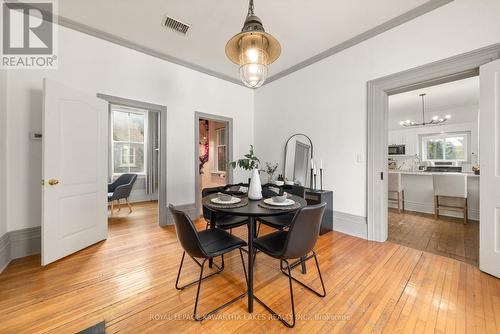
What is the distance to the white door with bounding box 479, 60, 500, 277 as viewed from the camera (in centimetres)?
187

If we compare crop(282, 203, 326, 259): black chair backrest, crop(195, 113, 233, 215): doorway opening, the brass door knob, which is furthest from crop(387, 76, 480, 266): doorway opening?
crop(195, 113, 233, 215): doorway opening

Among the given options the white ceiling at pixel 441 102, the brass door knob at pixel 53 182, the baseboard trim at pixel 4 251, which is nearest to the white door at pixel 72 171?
the brass door knob at pixel 53 182

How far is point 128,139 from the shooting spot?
5.39m

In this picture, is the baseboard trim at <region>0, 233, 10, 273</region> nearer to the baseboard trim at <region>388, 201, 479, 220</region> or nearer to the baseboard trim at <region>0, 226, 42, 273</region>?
the baseboard trim at <region>0, 226, 42, 273</region>

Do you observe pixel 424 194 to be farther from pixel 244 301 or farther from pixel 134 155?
pixel 134 155

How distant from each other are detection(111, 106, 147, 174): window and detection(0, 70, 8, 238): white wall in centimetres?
298

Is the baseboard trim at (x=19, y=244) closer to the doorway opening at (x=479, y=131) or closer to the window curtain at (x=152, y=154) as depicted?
the window curtain at (x=152, y=154)

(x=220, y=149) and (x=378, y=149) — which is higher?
(x=220, y=149)

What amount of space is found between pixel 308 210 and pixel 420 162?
6.56 m

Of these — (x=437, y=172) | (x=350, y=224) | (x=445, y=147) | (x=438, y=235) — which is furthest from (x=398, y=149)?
(x=350, y=224)

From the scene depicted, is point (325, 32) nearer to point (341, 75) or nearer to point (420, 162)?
point (341, 75)

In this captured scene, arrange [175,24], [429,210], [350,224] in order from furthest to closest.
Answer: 1. [429,210]
2. [350,224]
3. [175,24]

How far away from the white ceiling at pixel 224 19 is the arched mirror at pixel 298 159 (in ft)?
5.03

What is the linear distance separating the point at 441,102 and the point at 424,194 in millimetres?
2775
